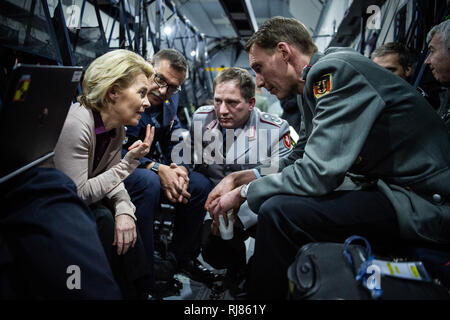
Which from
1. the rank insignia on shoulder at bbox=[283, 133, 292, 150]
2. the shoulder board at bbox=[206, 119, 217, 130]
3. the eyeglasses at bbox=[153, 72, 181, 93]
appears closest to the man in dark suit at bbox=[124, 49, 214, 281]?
the eyeglasses at bbox=[153, 72, 181, 93]

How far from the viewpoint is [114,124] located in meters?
1.35

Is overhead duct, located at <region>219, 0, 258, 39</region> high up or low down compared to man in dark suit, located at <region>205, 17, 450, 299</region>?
up

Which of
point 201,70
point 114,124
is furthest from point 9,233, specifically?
point 201,70

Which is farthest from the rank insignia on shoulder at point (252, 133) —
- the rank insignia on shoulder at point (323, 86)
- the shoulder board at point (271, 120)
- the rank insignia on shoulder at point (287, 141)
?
the rank insignia on shoulder at point (323, 86)

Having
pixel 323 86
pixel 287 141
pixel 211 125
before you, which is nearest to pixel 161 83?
pixel 211 125

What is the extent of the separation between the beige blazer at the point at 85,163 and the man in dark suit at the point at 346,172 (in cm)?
67

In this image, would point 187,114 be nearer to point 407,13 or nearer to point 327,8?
point 407,13

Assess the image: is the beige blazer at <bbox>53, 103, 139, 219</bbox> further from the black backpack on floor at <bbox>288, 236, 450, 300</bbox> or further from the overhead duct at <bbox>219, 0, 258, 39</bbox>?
the overhead duct at <bbox>219, 0, 258, 39</bbox>

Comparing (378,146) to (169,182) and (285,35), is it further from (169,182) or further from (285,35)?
(169,182)

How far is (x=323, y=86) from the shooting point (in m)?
1.01

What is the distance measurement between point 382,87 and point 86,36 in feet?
7.91

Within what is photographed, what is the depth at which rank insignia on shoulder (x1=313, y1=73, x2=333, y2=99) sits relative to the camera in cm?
97

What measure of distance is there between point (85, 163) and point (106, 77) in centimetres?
42
